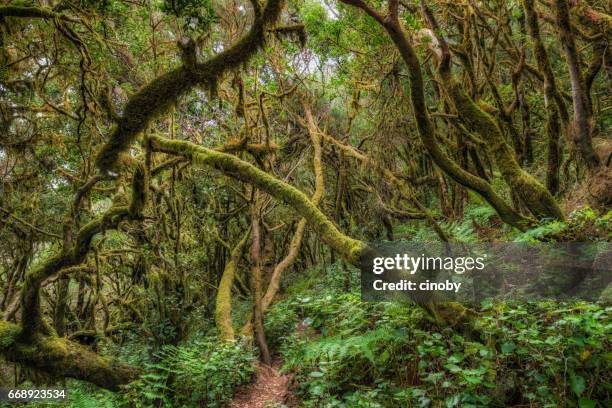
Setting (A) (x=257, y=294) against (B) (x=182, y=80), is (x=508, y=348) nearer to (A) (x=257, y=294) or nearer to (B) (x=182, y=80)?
(B) (x=182, y=80)

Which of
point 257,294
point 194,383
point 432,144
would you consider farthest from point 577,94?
point 194,383

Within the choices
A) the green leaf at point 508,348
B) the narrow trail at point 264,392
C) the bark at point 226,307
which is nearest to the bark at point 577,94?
the green leaf at point 508,348

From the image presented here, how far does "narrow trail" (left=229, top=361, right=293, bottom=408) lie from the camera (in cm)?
608

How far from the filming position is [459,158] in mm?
9727

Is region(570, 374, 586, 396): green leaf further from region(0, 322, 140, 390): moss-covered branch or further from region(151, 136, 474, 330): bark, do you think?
region(0, 322, 140, 390): moss-covered branch

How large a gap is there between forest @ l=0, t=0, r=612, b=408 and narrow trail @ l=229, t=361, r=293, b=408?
0.05 metres

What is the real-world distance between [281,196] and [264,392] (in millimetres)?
3838

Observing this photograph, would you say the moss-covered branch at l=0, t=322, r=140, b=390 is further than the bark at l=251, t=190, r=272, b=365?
No

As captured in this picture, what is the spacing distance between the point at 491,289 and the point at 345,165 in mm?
9089

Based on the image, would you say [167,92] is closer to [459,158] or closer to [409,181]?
[459,158]

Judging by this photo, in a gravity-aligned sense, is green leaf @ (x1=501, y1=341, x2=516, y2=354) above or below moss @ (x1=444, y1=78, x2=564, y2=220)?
below

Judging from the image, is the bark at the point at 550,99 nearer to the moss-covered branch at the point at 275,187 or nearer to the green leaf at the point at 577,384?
the moss-covered branch at the point at 275,187

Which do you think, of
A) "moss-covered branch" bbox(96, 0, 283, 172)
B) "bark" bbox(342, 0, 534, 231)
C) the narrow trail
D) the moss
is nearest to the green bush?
the narrow trail

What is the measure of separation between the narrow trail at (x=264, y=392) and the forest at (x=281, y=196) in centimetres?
5
